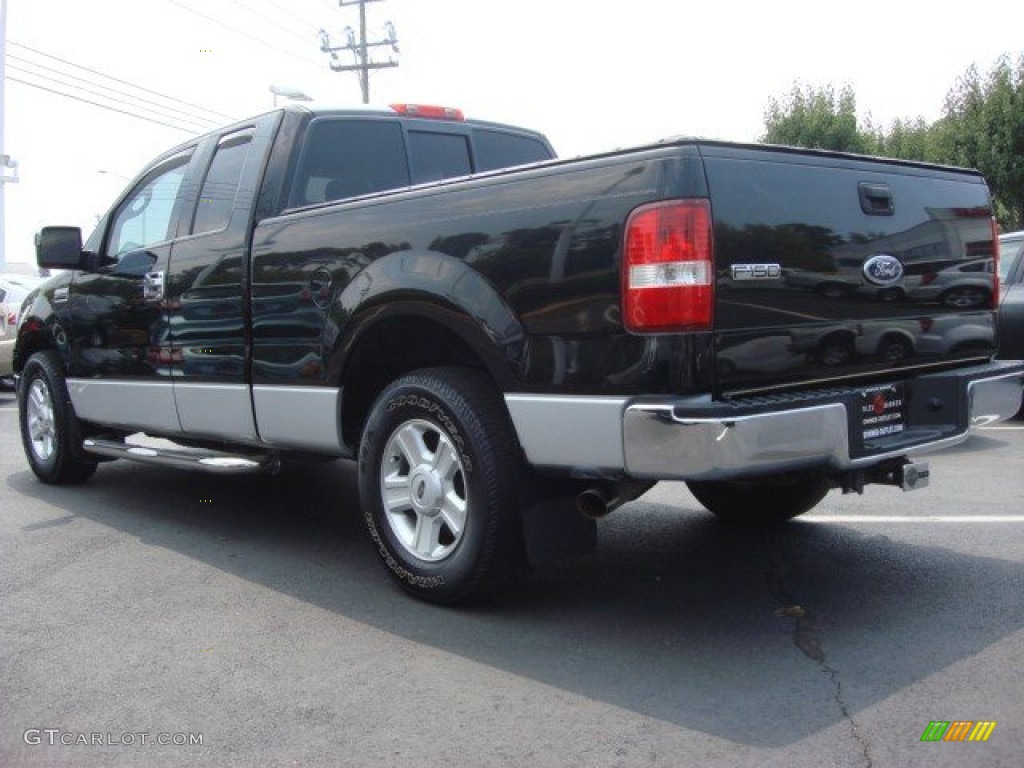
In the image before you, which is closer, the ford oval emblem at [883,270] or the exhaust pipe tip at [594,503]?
the exhaust pipe tip at [594,503]

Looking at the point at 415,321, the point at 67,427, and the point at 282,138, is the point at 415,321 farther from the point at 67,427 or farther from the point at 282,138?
the point at 67,427

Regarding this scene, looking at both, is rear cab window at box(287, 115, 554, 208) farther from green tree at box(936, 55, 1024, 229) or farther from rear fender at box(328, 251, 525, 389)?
green tree at box(936, 55, 1024, 229)

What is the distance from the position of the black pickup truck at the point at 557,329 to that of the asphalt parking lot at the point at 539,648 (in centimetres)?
37

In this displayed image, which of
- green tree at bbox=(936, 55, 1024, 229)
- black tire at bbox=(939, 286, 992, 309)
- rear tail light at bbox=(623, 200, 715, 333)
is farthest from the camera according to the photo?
green tree at bbox=(936, 55, 1024, 229)

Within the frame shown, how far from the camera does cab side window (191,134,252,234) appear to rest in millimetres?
4977

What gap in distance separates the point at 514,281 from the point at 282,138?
1970 mm

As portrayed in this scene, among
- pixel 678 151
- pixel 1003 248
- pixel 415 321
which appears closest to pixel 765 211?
pixel 678 151

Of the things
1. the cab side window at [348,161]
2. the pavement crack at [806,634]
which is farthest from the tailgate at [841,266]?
the cab side window at [348,161]

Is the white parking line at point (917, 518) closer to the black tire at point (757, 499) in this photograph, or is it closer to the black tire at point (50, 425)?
the black tire at point (757, 499)

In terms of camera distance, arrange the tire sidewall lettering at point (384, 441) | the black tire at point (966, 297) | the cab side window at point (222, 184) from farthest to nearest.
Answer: the cab side window at point (222, 184) → the black tire at point (966, 297) → the tire sidewall lettering at point (384, 441)

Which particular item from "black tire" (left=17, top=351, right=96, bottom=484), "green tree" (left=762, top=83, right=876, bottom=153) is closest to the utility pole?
"green tree" (left=762, top=83, right=876, bottom=153)

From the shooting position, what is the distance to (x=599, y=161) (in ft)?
10.6

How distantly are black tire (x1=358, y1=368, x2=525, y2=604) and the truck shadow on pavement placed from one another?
0.21m

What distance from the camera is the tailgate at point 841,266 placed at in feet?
10.4
